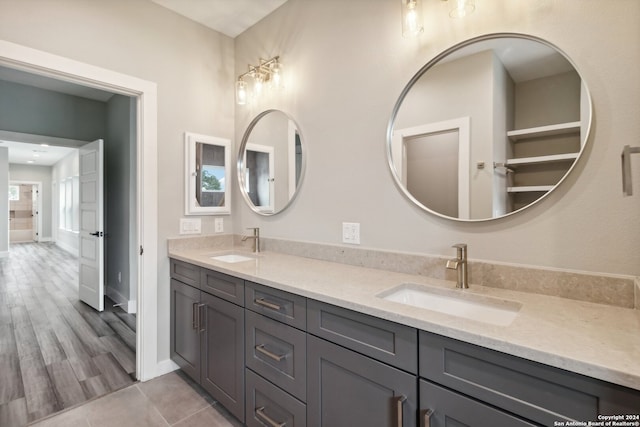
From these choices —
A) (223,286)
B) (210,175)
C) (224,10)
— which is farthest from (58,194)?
(223,286)

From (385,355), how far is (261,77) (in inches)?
82.7

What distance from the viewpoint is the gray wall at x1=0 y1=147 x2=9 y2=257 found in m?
7.02

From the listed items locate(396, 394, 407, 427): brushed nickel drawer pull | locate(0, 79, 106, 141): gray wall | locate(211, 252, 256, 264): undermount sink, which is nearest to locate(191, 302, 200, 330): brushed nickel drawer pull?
locate(211, 252, 256, 264): undermount sink

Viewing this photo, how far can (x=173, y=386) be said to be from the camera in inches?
82.2

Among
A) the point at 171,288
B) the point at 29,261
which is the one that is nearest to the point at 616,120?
the point at 171,288

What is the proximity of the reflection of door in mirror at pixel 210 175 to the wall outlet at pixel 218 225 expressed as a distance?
0.44 ft

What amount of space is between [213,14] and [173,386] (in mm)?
2741

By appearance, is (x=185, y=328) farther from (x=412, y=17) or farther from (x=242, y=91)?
(x=412, y=17)

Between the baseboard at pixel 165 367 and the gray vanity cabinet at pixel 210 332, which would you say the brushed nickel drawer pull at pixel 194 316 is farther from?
the baseboard at pixel 165 367

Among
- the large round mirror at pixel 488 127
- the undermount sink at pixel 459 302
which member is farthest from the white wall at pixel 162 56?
the undermount sink at pixel 459 302

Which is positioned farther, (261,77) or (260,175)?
(260,175)

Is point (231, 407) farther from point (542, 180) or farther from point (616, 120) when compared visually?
point (616, 120)

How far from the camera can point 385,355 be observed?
1026mm

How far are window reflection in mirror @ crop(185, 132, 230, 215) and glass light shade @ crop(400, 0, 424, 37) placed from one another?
1670 millimetres
